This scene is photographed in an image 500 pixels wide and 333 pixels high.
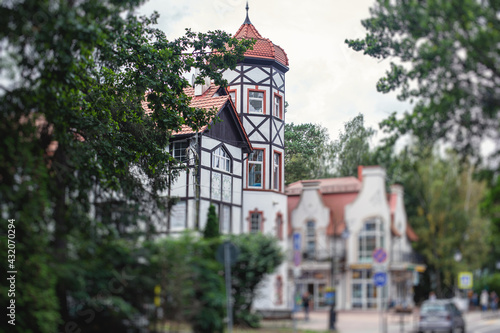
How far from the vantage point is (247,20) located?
84.7ft

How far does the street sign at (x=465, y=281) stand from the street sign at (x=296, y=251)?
130 inches

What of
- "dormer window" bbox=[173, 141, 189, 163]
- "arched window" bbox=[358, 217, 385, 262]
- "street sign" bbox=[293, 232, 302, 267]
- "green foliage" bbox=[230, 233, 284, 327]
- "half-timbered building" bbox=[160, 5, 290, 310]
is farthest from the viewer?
"dormer window" bbox=[173, 141, 189, 163]

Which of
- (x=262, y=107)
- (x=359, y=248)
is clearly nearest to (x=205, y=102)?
(x=262, y=107)

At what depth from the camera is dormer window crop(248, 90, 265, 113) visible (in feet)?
75.4

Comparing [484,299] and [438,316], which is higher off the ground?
[484,299]

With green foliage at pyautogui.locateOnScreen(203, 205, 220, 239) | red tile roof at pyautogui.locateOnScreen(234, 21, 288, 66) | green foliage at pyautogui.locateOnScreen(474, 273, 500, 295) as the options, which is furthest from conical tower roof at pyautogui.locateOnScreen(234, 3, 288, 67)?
green foliage at pyautogui.locateOnScreen(474, 273, 500, 295)

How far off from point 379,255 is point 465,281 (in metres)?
1.84

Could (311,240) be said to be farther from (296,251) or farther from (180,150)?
(180,150)

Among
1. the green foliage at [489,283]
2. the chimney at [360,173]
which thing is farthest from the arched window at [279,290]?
the green foliage at [489,283]

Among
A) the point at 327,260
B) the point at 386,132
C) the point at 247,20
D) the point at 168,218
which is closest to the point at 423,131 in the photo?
the point at 386,132

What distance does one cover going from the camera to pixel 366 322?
40.8 ft

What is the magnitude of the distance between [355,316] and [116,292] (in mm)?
4939

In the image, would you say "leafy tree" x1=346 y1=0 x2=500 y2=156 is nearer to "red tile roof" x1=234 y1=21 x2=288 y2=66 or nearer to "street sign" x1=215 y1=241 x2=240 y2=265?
"street sign" x1=215 y1=241 x2=240 y2=265

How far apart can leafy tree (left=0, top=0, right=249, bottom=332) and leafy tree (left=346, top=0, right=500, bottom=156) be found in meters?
6.97
